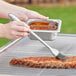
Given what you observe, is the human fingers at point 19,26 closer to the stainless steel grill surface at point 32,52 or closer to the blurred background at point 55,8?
the stainless steel grill surface at point 32,52

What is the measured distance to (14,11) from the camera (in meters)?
2.48

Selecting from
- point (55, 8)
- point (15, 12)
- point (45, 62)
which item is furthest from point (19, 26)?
point (55, 8)

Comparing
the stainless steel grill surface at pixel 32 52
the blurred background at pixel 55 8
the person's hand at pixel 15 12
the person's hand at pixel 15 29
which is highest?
the person's hand at pixel 15 29

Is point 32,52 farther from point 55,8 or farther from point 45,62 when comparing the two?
point 55,8

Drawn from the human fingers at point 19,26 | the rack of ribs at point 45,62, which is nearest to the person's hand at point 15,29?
the human fingers at point 19,26

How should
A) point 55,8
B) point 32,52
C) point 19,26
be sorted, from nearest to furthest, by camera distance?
point 19,26, point 32,52, point 55,8

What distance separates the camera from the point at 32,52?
227 centimetres

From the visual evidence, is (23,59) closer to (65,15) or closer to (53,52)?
(53,52)

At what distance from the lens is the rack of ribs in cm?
199

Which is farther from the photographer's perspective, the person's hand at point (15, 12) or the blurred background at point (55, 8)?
the blurred background at point (55, 8)

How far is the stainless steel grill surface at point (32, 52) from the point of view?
1.89m

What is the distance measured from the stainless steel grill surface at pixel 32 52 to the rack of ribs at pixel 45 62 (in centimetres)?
4

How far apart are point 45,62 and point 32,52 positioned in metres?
0.26

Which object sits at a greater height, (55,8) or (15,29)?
(15,29)
